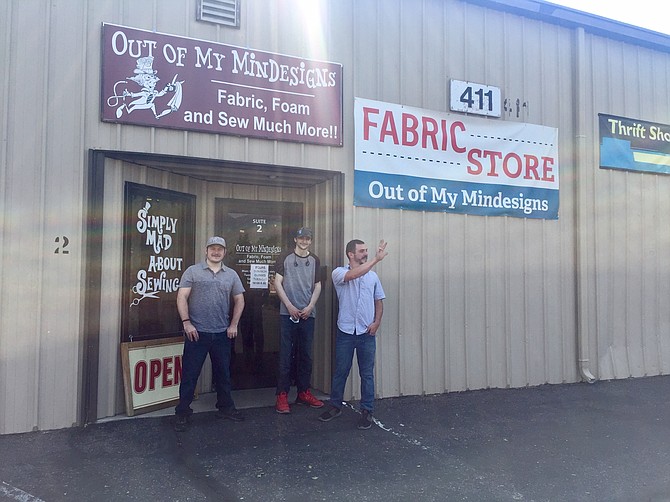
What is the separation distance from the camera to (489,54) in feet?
23.9

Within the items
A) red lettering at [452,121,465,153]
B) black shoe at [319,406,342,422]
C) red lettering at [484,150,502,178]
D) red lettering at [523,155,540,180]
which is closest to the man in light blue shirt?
black shoe at [319,406,342,422]

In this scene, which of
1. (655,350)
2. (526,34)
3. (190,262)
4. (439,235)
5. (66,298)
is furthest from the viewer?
(655,350)

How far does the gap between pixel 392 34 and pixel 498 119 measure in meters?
1.78

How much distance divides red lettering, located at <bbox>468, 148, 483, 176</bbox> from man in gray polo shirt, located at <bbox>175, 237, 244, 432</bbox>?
3.36 meters

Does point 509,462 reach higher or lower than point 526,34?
lower

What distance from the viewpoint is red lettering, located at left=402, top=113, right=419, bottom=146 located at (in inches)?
263

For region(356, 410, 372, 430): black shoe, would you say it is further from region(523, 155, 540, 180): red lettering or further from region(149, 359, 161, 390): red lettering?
region(523, 155, 540, 180): red lettering

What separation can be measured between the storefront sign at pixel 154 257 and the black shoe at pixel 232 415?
1123mm

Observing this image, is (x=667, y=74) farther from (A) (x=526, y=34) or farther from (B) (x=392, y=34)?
(B) (x=392, y=34)

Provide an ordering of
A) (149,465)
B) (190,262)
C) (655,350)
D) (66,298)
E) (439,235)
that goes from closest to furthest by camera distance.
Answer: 1. (149,465)
2. (66,298)
3. (190,262)
4. (439,235)
5. (655,350)

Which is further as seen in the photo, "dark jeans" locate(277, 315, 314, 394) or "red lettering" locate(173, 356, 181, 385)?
"red lettering" locate(173, 356, 181, 385)

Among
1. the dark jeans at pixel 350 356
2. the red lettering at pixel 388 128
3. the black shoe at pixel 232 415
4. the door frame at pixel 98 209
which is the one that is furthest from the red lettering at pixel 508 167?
the black shoe at pixel 232 415

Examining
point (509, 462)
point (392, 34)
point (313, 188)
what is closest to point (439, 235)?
point (313, 188)

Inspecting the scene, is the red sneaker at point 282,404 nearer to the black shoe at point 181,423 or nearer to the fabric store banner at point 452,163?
the black shoe at point 181,423
